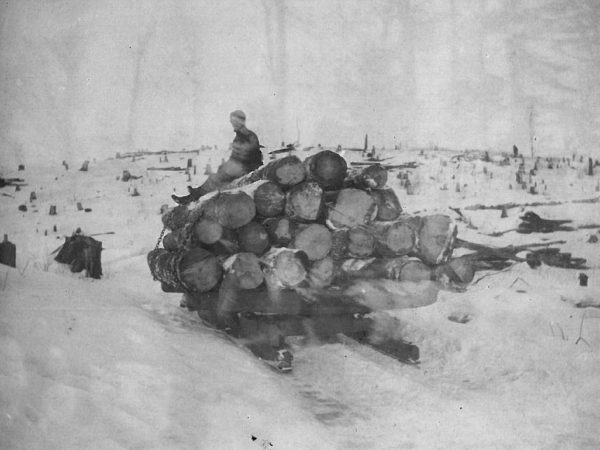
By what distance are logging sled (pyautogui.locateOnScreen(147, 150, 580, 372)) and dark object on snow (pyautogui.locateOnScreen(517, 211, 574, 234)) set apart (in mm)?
2134

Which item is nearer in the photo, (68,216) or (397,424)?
(397,424)

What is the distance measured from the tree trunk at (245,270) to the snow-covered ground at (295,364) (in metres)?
0.55

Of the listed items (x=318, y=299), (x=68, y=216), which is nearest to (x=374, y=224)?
(x=318, y=299)

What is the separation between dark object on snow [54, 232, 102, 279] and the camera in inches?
221

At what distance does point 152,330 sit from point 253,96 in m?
2.71

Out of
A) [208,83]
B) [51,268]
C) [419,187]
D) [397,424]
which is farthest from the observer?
[419,187]

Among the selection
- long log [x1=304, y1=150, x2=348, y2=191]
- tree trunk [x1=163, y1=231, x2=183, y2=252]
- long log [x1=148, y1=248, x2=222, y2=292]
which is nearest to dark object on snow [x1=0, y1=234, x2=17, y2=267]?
tree trunk [x1=163, y1=231, x2=183, y2=252]

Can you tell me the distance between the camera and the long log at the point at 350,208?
3893mm

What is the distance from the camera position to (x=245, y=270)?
3717 millimetres

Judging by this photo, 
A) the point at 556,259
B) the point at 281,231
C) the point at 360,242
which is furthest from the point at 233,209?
the point at 556,259

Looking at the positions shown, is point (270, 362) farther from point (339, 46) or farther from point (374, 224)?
point (339, 46)

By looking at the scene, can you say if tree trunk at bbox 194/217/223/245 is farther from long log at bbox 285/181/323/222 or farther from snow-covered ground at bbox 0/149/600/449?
snow-covered ground at bbox 0/149/600/449

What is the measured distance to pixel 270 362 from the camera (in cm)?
384

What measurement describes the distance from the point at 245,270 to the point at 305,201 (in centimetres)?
72
